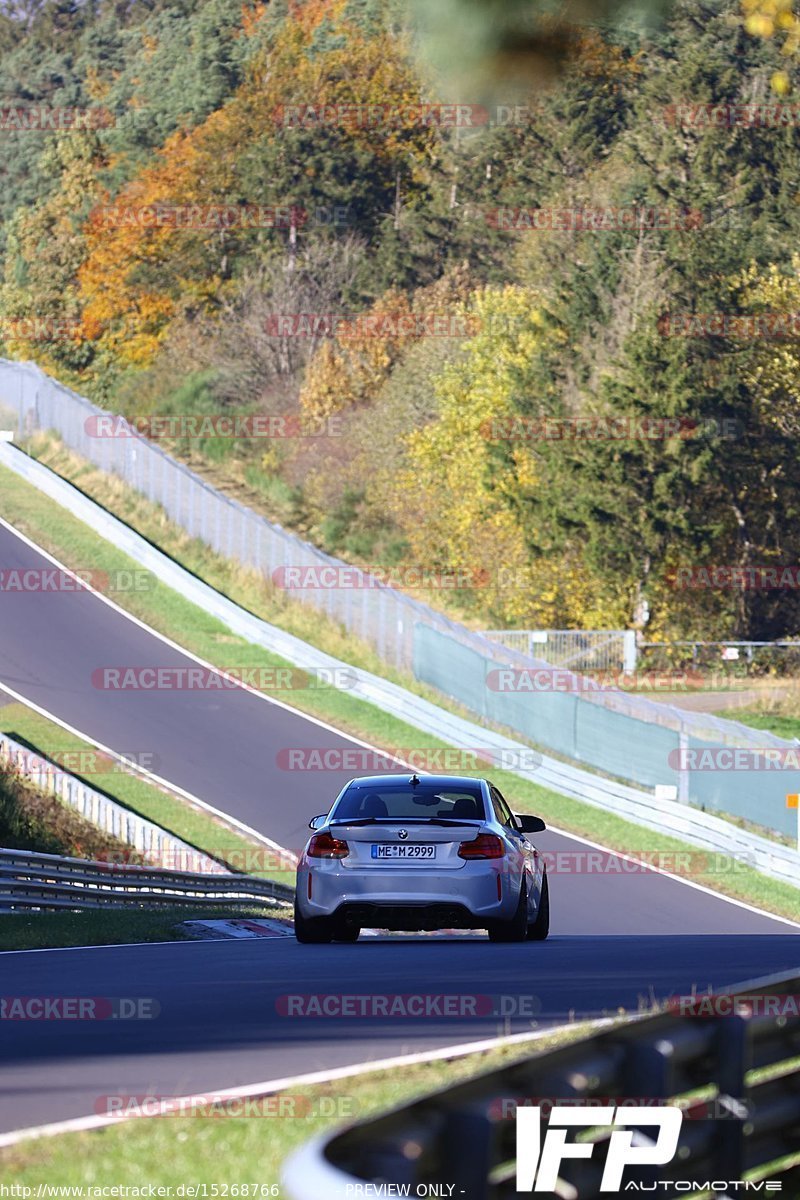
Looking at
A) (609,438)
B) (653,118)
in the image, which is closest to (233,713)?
(609,438)

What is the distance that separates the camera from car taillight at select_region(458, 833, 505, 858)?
1412 cm

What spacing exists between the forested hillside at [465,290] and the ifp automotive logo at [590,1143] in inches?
2366

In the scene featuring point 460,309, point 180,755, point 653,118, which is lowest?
point 180,755

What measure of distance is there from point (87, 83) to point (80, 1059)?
128678mm

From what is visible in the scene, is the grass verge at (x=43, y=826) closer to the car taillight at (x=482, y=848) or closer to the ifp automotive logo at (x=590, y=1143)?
the car taillight at (x=482, y=848)

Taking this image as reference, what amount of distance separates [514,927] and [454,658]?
3121 cm

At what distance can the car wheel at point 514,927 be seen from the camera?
14.6 meters

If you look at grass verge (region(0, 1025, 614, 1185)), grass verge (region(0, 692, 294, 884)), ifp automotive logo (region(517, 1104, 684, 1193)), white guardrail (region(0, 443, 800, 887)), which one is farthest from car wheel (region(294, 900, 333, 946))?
white guardrail (region(0, 443, 800, 887))

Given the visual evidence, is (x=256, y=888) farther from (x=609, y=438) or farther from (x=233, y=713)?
(x=609, y=438)

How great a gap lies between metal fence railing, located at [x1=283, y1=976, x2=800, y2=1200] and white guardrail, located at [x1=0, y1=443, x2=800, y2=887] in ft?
84.2

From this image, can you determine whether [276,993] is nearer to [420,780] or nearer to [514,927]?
[514,927]

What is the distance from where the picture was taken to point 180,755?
39031 millimetres

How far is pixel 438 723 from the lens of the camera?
139 feet

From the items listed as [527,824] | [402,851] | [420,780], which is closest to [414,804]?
[420,780]
